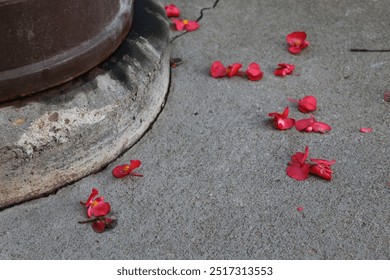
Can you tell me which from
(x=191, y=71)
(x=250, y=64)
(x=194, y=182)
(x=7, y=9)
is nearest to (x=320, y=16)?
(x=250, y=64)

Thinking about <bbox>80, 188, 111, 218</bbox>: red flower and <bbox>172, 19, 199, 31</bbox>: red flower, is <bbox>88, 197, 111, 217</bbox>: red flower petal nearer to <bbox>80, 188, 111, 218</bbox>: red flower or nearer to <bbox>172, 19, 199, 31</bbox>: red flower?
<bbox>80, 188, 111, 218</bbox>: red flower

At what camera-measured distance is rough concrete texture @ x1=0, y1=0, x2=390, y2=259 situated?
2.25 m

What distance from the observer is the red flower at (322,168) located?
2.48 meters

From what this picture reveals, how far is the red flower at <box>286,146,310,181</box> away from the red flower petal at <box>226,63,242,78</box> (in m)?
0.75

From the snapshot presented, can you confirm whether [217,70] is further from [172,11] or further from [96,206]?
[96,206]

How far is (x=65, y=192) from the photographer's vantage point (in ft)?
A: 8.20

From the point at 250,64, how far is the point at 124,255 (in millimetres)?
1444

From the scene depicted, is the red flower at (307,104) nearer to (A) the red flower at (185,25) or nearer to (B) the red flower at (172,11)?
(A) the red flower at (185,25)

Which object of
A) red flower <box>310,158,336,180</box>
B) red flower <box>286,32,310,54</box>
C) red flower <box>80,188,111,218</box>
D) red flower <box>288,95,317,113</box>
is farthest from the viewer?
red flower <box>286,32,310,54</box>

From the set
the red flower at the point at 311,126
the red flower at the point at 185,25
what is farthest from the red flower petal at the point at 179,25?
the red flower at the point at 311,126

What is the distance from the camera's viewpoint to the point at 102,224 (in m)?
2.34

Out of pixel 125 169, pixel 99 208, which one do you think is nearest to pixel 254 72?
pixel 125 169

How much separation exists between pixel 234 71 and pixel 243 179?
0.84 metres

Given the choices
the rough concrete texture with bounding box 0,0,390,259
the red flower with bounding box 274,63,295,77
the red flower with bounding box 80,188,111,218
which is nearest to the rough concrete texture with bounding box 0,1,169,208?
the rough concrete texture with bounding box 0,0,390,259
